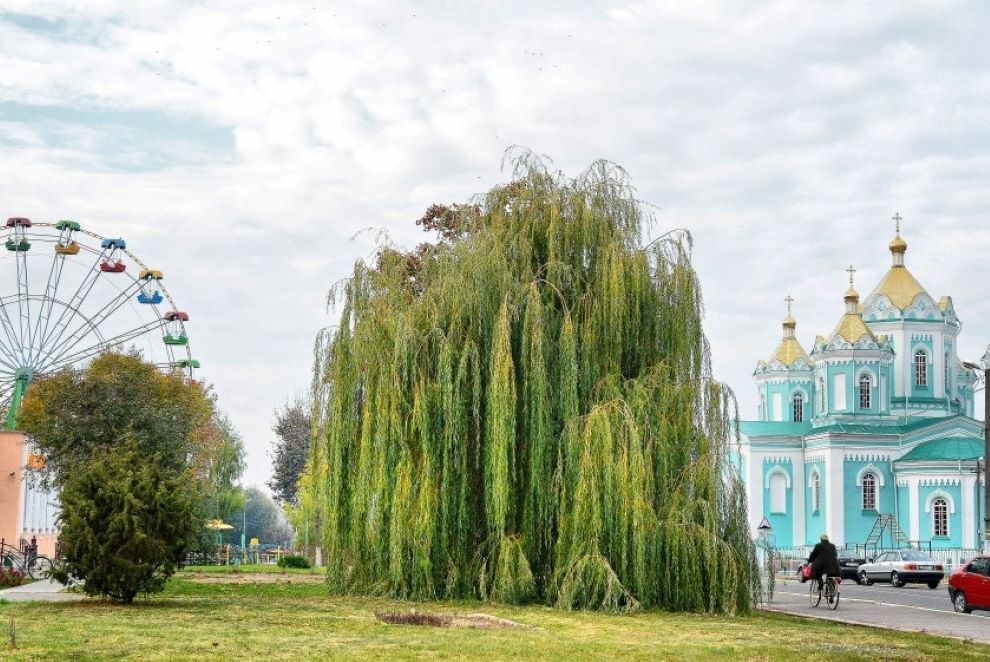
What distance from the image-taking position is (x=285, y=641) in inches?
628

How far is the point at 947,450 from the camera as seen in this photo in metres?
69.3

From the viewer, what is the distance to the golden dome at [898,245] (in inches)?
3113

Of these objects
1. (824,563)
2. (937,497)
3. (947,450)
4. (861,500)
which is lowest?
(824,563)

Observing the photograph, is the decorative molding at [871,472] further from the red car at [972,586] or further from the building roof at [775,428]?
the red car at [972,586]

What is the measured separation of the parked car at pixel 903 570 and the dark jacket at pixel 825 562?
1674 cm

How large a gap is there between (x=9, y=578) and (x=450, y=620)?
15.6 m

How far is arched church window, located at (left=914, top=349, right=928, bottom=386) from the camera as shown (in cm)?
7862

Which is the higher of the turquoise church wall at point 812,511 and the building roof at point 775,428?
the building roof at point 775,428

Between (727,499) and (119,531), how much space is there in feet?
34.1

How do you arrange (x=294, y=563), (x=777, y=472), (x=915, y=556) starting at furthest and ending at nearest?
1. (x=777, y=472)
2. (x=294, y=563)
3. (x=915, y=556)

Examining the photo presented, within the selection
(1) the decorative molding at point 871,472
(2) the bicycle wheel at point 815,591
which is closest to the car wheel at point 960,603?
(2) the bicycle wheel at point 815,591

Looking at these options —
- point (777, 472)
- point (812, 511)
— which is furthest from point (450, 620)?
point (777, 472)

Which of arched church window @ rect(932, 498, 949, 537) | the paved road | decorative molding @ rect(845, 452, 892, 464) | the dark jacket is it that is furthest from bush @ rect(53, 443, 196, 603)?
decorative molding @ rect(845, 452, 892, 464)

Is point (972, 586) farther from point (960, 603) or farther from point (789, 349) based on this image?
point (789, 349)
